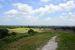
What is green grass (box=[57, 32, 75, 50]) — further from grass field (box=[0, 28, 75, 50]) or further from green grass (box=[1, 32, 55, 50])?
green grass (box=[1, 32, 55, 50])

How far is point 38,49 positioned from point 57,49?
2.18 m

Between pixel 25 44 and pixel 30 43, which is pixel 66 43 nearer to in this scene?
pixel 30 43

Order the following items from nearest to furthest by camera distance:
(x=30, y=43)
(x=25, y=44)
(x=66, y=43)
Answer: (x=25, y=44) < (x=66, y=43) < (x=30, y=43)

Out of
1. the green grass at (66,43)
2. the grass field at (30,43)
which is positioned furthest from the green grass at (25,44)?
the green grass at (66,43)

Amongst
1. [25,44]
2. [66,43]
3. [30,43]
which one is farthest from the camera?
[30,43]

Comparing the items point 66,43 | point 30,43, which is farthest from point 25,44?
point 66,43

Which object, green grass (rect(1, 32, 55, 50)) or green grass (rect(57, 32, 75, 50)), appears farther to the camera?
green grass (rect(1, 32, 55, 50))

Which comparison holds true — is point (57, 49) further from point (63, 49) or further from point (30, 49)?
point (30, 49)

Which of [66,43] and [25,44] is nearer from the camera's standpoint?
[25,44]

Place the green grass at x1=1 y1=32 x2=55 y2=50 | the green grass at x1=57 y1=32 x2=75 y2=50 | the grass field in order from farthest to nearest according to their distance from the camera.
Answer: the grass field → the green grass at x1=1 y1=32 x2=55 y2=50 → the green grass at x1=57 y1=32 x2=75 y2=50

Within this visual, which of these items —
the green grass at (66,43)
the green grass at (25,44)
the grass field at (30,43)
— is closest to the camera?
the green grass at (66,43)

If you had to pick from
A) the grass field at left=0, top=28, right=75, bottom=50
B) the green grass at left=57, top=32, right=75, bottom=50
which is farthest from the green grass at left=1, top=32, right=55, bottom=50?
the green grass at left=57, top=32, right=75, bottom=50

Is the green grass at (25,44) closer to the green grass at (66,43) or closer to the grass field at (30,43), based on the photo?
the grass field at (30,43)

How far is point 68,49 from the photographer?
24453mm
